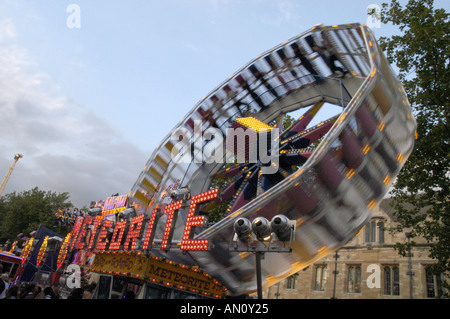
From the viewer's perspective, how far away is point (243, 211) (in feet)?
37.9

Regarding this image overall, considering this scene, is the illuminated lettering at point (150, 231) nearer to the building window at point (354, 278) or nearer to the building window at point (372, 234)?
the building window at point (354, 278)

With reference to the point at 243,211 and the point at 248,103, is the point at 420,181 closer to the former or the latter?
the point at 248,103

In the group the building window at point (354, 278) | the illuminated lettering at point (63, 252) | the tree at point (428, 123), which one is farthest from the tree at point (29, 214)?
the tree at point (428, 123)

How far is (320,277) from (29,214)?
151ft

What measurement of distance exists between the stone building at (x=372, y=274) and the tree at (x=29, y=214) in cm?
3794

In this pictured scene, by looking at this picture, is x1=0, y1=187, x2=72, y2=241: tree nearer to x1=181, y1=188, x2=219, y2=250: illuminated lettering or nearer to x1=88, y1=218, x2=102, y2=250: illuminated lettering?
x1=88, y1=218, x2=102, y2=250: illuminated lettering

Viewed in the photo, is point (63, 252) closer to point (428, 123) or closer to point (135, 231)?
point (135, 231)

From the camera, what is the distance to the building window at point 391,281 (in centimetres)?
3497

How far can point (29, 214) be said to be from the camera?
5456cm

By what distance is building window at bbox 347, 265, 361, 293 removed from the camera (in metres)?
37.8

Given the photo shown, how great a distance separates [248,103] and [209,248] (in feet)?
36.3

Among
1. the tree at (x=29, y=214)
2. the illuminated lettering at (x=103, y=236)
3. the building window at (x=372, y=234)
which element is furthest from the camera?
the tree at (x=29, y=214)
